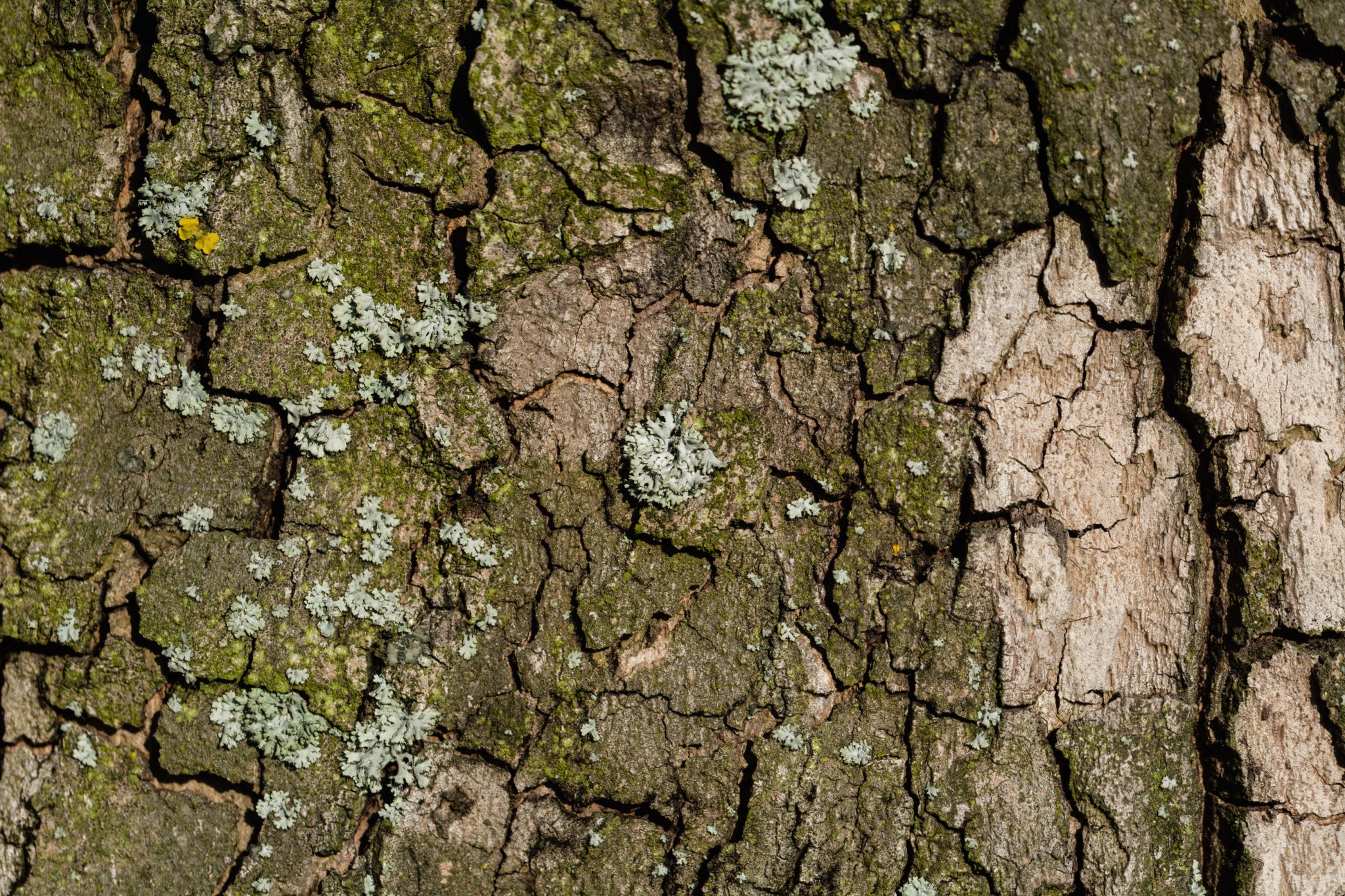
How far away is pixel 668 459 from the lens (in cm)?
224

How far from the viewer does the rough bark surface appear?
2.23 m

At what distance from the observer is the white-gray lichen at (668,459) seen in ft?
7.32

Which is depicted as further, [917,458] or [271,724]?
[917,458]

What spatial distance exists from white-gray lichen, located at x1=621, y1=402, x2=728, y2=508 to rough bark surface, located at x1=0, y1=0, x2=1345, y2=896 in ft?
0.09

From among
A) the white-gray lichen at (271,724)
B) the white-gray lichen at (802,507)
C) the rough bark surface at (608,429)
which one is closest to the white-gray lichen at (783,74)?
the rough bark surface at (608,429)

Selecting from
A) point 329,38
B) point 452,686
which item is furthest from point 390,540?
point 329,38

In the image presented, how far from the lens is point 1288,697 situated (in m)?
2.38

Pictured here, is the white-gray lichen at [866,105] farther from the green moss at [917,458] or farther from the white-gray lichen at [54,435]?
the white-gray lichen at [54,435]

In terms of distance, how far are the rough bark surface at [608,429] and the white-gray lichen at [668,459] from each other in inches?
1.1

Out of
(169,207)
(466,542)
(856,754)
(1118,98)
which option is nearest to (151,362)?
(169,207)

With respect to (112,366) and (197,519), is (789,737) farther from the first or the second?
(112,366)

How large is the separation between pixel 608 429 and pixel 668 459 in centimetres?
17

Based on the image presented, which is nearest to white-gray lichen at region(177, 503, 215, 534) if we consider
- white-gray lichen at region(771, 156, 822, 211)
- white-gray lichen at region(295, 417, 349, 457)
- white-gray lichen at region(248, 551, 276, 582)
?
white-gray lichen at region(248, 551, 276, 582)

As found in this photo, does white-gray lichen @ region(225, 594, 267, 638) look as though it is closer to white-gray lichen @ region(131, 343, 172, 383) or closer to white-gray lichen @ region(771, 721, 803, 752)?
white-gray lichen @ region(131, 343, 172, 383)
